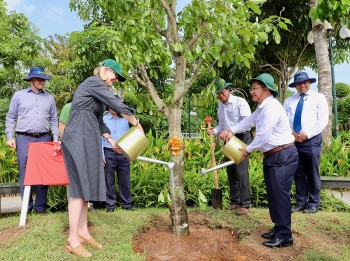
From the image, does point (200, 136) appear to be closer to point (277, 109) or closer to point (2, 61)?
point (277, 109)

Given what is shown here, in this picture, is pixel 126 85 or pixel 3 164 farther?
pixel 3 164

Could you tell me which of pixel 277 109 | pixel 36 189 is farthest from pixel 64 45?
pixel 277 109

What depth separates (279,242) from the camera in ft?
11.2

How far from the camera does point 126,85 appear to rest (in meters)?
3.96

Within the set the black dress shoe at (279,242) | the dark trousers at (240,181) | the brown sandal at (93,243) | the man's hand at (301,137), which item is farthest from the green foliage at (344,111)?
the brown sandal at (93,243)

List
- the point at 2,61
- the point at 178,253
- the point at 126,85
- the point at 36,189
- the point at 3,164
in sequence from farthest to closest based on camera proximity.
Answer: the point at 2,61 → the point at 3,164 → the point at 36,189 → the point at 126,85 → the point at 178,253

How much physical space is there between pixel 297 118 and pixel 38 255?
134 inches

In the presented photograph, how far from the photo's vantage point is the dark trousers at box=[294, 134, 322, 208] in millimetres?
4684

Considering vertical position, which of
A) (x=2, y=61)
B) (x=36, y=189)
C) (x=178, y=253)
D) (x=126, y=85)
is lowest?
(x=178, y=253)

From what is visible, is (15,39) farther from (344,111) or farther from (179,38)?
(344,111)

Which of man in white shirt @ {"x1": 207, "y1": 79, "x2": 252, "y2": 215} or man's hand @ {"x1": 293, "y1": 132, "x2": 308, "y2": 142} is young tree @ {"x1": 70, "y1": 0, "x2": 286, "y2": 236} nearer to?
man in white shirt @ {"x1": 207, "y1": 79, "x2": 252, "y2": 215}

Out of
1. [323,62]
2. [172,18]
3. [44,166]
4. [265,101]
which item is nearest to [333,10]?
[265,101]

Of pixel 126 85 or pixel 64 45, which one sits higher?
pixel 64 45

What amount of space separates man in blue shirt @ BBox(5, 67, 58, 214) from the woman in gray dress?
1.42 meters
